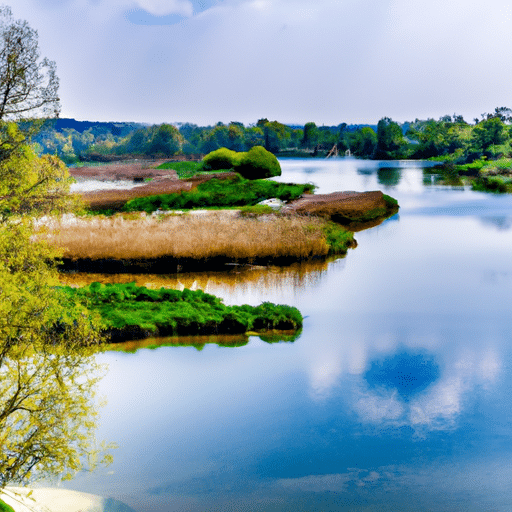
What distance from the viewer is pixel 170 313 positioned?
40.0 feet

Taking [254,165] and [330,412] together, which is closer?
[330,412]

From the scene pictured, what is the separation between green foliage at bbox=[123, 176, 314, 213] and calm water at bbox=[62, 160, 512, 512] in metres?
15.2

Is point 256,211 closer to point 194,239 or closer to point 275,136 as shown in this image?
point 194,239

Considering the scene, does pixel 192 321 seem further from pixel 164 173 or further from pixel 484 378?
pixel 164 173

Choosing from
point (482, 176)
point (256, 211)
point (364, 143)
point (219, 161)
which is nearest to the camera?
point (256, 211)

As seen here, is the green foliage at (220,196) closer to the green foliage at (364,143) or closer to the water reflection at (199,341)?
the water reflection at (199,341)

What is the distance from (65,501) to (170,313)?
5.81 metres

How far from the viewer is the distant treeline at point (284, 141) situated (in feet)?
214

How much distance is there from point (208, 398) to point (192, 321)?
8.83 ft

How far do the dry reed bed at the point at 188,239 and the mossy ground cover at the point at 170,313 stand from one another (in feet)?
17.0

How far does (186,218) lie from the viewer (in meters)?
23.3

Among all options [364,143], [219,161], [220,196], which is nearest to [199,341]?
[220,196]

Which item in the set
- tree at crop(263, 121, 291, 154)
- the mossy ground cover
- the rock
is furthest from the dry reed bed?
tree at crop(263, 121, 291, 154)

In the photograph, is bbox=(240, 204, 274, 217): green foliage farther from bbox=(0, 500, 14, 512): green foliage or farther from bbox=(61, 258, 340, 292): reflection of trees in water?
bbox=(0, 500, 14, 512): green foliage
